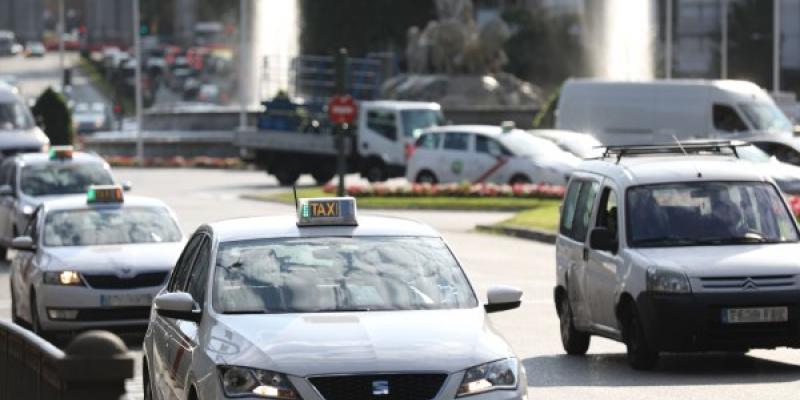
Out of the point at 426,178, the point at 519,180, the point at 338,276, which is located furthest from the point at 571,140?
the point at 338,276

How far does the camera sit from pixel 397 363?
9289mm

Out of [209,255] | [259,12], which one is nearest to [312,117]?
Answer: [259,12]

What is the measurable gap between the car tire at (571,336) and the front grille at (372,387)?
24.1 feet

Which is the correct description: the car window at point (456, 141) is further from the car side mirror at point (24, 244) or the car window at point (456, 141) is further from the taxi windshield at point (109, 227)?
the car side mirror at point (24, 244)

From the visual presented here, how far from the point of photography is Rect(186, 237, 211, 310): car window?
35.0 ft

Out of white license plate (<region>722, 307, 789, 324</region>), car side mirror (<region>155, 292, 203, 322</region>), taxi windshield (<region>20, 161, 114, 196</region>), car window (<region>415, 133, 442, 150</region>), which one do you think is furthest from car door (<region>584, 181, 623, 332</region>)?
car window (<region>415, 133, 442, 150</region>)

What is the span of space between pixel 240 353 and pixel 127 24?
16808 cm

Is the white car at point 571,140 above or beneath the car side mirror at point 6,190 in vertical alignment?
beneath

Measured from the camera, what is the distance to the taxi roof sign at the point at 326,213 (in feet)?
35.5

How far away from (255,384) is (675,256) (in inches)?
259

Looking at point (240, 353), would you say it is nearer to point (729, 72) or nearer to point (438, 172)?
point (438, 172)

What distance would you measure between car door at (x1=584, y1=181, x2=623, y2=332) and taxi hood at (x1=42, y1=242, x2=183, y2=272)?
4.16 m

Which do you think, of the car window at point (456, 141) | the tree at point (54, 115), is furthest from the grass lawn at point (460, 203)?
the tree at point (54, 115)

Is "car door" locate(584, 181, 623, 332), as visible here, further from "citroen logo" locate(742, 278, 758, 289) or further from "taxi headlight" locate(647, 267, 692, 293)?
"citroen logo" locate(742, 278, 758, 289)
